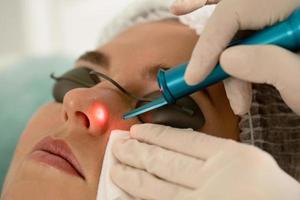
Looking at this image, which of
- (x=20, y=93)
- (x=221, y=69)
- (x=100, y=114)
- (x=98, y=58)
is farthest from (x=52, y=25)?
(x=221, y=69)

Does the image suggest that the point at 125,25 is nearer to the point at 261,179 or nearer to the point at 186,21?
the point at 186,21

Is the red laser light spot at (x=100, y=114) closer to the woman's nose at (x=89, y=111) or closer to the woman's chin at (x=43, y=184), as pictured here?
the woman's nose at (x=89, y=111)

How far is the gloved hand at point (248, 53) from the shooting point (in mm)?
821

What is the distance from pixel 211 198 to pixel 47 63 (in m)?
1.16

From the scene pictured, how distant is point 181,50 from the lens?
1.17 metres

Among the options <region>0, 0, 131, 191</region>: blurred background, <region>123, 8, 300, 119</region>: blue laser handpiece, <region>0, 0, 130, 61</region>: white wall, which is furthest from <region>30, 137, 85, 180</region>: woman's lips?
<region>0, 0, 130, 61</region>: white wall

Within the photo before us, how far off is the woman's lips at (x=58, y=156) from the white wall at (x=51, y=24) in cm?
140

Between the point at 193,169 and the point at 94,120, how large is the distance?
243mm

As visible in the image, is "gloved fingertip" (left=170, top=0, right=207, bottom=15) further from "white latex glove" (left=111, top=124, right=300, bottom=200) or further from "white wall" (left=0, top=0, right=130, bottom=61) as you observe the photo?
"white wall" (left=0, top=0, right=130, bottom=61)

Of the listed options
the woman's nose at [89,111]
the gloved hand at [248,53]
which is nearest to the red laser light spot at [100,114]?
the woman's nose at [89,111]

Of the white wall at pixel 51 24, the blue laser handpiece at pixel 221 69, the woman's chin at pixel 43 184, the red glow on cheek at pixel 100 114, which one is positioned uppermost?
the blue laser handpiece at pixel 221 69

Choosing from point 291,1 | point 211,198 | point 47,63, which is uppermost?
point 291,1

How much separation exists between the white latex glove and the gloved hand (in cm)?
12

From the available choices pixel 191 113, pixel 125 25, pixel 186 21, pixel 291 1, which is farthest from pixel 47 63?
pixel 291 1
